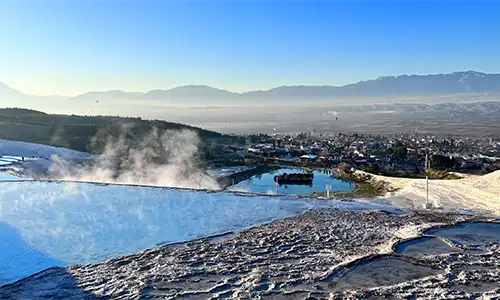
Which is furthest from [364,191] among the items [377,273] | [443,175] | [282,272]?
[282,272]

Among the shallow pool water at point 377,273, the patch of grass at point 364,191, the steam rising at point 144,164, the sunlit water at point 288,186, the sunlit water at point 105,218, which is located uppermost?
the sunlit water at point 105,218

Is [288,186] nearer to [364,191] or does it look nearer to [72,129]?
[364,191]

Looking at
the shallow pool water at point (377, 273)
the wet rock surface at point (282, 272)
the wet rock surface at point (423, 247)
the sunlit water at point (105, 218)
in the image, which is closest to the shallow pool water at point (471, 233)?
the wet rock surface at point (282, 272)

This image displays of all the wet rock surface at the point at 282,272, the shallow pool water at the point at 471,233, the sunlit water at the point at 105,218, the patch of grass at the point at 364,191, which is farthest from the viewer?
the patch of grass at the point at 364,191

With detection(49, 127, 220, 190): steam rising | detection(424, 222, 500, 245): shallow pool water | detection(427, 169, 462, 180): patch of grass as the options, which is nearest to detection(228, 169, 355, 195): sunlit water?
detection(49, 127, 220, 190): steam rising

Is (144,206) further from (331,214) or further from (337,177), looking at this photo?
(337,177)

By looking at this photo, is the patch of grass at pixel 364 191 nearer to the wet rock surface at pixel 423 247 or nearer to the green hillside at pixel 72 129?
the wet rock surface at pixel 423 247
